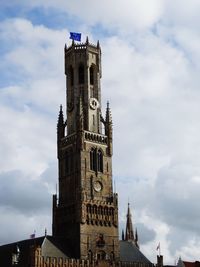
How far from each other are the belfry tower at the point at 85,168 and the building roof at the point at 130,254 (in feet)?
13.7

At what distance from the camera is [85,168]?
427ft

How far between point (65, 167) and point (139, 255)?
2530 centimetres

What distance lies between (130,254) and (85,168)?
70.8ft

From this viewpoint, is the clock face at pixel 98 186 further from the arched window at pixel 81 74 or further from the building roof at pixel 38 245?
the arched window at pixel 81 74

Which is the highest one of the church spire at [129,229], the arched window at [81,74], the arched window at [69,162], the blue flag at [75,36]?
the blue flag at [75,36]

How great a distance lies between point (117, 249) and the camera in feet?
421

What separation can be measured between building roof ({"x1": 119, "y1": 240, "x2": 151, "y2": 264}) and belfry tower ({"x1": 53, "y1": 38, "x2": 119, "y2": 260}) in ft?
13.7

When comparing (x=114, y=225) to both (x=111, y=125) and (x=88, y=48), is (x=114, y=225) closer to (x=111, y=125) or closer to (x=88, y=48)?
(x=111, y=125)

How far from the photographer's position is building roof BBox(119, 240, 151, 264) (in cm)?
13123

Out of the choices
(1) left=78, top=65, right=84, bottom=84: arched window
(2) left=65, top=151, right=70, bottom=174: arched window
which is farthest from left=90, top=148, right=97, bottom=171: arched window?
(1) left=78, top=65, right=84, bottom=84: arched window

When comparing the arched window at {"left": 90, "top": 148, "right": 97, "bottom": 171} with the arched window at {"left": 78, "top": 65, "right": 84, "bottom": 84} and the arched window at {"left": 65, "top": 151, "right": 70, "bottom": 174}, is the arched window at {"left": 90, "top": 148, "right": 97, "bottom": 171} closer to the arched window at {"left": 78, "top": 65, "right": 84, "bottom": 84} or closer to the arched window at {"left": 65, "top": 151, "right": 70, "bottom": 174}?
the arched window at {"left": 65, "top": 151, "right": 70, "bottom": 174}

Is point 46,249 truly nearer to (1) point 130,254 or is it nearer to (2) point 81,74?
(1) point 130,254

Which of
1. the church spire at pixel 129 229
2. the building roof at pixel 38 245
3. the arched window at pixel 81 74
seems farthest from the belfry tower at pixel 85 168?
the church spire at pixel 129 229

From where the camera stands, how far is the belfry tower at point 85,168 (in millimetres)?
125438
